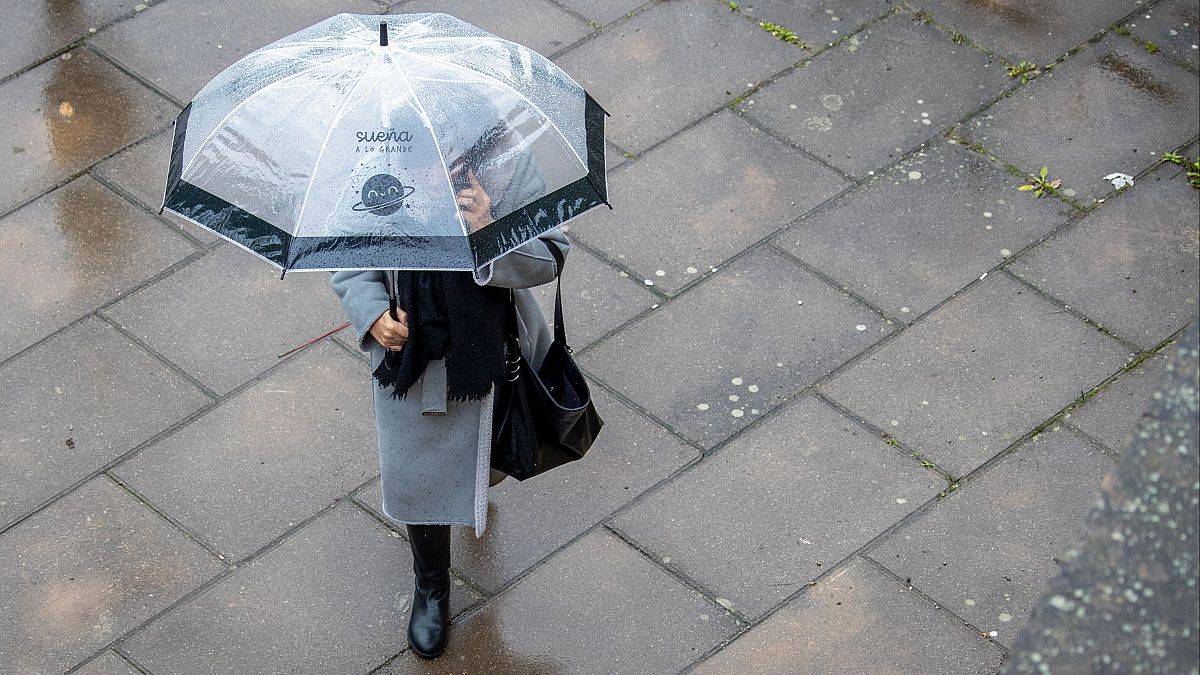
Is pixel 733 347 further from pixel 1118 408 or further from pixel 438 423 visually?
pixel 438 423

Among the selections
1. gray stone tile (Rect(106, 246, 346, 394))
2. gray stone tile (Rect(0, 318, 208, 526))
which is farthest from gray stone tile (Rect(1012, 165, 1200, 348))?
gray stone tile (Rect(0, 318, 208, 526))

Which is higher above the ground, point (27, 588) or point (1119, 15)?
point (1119, 15)

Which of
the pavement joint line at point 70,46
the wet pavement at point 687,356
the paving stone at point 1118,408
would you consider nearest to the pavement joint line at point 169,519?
the wet pavement at point 687,356

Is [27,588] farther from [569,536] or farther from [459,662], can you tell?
[569,536]

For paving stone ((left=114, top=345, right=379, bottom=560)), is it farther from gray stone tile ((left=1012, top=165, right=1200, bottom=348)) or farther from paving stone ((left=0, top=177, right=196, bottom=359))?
gray stone tile ((left=1012, top=165, right=1200, bottom=348))

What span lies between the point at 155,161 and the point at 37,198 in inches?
20.5

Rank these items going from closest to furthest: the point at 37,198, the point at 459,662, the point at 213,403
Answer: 1. the point at 459,662
2. the point at 213,403
3. the point at 37,198

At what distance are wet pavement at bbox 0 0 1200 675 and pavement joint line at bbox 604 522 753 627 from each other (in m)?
0.01

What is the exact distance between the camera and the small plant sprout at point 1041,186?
21.2ft

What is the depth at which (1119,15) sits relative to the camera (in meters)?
7.43

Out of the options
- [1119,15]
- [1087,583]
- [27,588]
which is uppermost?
[1087,583]

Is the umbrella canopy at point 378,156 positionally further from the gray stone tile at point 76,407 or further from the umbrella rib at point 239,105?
the gray stone tile at point 76,407

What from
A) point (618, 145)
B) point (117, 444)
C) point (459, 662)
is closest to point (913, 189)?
point (618, 145)

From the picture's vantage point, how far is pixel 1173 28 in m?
7.37
